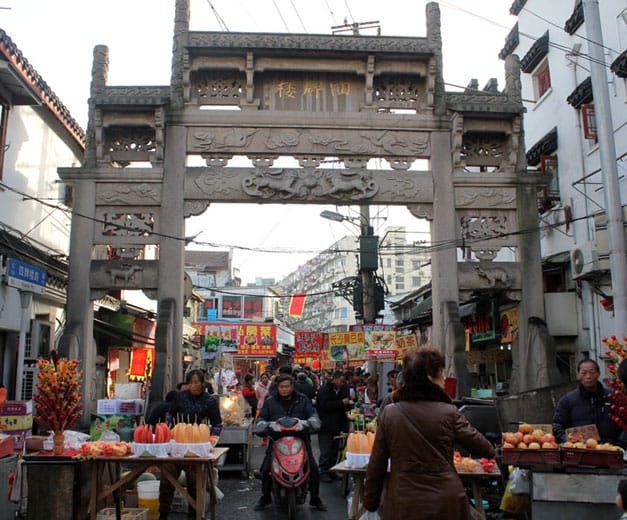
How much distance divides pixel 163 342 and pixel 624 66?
11.2 metres

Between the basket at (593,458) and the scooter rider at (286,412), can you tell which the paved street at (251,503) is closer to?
the scooter rider at (286,412)

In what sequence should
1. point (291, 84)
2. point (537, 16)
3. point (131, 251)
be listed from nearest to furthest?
point (131, 251) < point (291, 84) < point (537, 16)

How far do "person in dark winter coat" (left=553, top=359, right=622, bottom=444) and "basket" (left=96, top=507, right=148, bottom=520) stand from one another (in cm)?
468

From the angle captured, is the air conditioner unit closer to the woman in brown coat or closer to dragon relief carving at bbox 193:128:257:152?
dragon relief carving at bbox 193:128:257:152

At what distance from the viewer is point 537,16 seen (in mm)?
18688

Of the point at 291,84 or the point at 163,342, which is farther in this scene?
the point at 291,84

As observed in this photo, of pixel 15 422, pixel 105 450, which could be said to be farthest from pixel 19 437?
Result: pixel 105 450

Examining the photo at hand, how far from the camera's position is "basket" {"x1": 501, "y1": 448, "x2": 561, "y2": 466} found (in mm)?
6262

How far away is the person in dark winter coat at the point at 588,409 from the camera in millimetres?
7020

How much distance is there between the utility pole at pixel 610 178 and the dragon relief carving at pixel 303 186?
5279mm

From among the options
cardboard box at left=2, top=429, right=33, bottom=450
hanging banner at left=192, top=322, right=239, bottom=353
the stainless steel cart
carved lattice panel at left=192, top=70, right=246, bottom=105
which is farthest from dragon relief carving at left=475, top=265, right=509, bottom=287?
hanging banner at left=192, top=322, right=239, bottom=353

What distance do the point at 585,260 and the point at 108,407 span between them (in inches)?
403

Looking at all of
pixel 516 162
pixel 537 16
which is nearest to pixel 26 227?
pixel 516 162

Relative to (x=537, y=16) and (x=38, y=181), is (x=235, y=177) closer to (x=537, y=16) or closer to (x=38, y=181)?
(x=38, y=181)
